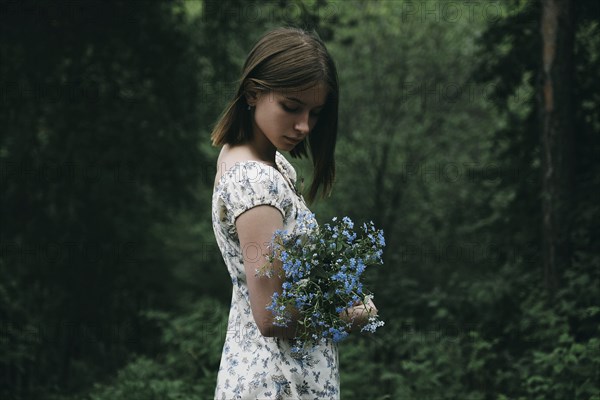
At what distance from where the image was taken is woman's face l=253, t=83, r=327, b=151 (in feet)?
7.59

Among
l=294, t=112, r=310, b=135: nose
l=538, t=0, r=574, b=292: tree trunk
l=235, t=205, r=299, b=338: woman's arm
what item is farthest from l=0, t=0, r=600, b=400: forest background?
l=235, t=205, r=299, b=338: woman's arm

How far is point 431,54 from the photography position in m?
12.5

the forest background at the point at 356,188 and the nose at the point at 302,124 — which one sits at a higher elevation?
the forest background at the point at 356,188

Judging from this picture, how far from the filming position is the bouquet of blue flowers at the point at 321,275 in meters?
2.11

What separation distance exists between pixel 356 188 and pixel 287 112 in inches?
408

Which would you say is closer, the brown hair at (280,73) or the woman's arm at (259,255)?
the woman's arm at (259,255)

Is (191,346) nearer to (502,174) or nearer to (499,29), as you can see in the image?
(502,174)

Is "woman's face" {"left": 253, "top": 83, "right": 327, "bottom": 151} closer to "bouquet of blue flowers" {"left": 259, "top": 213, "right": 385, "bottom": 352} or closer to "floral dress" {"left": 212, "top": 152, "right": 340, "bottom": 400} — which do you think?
"floral dress" {"left": 212, "top": 152, "right": 340, "bottom": 400}

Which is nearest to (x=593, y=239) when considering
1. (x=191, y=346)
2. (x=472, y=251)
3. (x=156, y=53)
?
(x=191, y=346)

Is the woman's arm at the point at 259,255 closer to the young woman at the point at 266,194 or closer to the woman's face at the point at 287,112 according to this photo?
the young woman at the point at 266,194

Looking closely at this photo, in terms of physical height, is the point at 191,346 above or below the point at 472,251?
below

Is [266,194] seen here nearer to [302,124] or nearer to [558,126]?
[302,124]

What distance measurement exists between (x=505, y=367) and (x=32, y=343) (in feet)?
12.9

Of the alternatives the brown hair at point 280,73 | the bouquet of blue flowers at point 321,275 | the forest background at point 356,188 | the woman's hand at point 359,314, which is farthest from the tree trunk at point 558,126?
the bouquet of blue flowers at point 321,275
